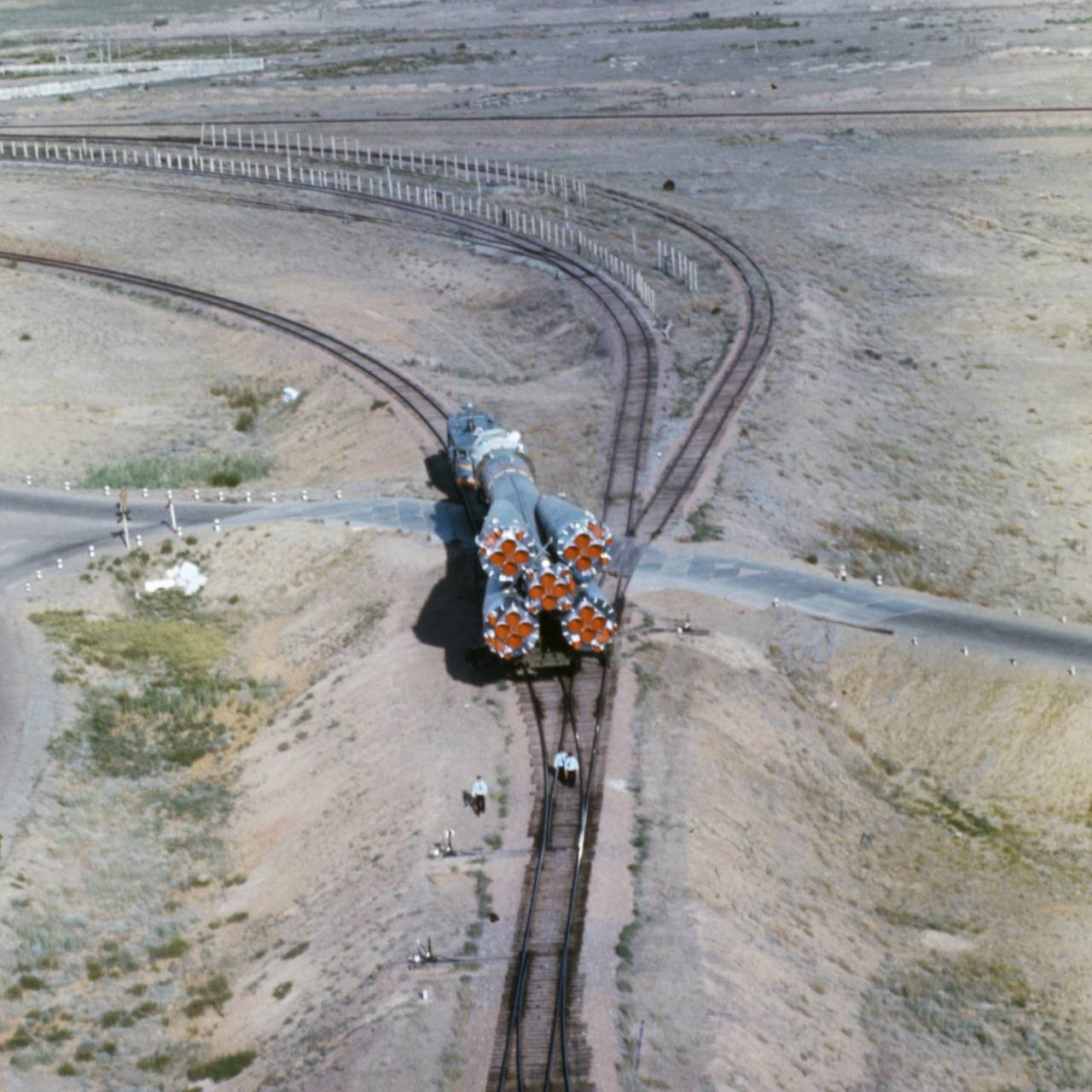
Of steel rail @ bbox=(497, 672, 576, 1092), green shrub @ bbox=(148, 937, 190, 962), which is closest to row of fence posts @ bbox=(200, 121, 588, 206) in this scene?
steel rail @ bbox=(497, 672, 576, 1092)

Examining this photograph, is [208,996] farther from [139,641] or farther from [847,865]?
[139,641]

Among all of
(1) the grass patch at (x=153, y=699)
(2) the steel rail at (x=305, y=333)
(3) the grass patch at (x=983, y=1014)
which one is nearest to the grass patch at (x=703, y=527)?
Result: (2) the steel rail at (x=305, y=333)

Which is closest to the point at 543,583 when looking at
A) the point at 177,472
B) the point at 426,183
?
the point at 177,472

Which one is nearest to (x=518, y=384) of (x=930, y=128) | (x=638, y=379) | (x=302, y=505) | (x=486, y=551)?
(x=638, y=379)

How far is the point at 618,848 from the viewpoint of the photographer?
31141 millimetres

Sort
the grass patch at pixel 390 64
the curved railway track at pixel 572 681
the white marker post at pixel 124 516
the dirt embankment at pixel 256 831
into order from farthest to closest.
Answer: the grass patch at pixel 390 64
the white marker post at pixel 124 516
the dirt embankment at pixel 256 831
the curved railway track at pixel 572 681

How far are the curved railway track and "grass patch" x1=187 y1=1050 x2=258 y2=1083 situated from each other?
4.38 metres

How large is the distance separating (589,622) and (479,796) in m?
5.13

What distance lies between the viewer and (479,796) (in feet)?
107

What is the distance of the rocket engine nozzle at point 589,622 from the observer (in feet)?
117

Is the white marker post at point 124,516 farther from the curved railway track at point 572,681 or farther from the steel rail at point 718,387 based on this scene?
the steel rail at point 718,387

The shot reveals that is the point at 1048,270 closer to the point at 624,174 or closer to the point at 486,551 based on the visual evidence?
the point at 624,174

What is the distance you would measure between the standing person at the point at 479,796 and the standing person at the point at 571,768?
1.70 metres

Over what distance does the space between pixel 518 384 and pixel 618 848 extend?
110 ft
